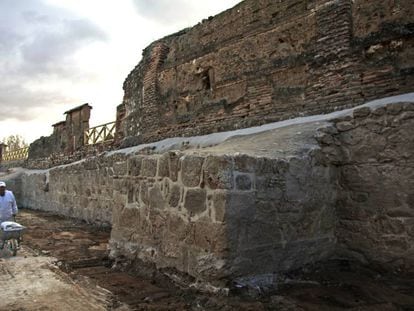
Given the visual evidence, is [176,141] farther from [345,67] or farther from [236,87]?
[345,67]

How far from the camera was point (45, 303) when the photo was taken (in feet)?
12.6

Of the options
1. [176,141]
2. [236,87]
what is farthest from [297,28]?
[176,141]

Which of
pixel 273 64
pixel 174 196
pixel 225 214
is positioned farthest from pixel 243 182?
pixel 273 64

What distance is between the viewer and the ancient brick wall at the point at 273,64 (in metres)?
5.43

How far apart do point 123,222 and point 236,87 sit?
12.6 feet

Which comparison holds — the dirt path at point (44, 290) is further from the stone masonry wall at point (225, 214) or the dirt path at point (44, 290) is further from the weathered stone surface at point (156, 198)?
the weathered stone surface at point (156, 198)

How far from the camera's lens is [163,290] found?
4.05 m

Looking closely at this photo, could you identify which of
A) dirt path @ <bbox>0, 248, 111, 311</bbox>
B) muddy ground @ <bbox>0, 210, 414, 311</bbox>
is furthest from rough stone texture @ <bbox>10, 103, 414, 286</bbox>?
dirt path @ <bbox>0, 248, 111, 311</bbox>

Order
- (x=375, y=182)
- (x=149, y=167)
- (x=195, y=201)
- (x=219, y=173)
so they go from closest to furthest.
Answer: (x=219, y=173) → (x=195, y=201) → (x=375, y=182) → (x=149, y=167)

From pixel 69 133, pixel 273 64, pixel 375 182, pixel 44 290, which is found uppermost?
pixel 69 133

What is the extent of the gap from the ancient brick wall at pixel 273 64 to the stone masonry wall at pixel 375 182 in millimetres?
947

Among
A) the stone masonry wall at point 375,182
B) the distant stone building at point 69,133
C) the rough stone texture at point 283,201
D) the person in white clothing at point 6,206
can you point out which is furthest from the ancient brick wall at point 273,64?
the distant stone building at point 69,133

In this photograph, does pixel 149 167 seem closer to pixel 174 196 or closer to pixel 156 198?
pixel 156 198

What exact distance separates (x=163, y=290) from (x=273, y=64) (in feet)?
15.2
